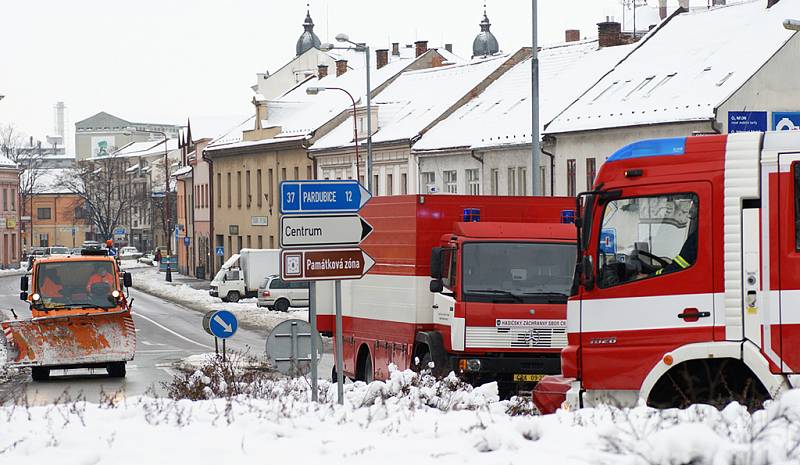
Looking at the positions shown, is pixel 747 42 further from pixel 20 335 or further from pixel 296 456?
pixel 296 456

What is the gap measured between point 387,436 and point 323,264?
4.31 metres

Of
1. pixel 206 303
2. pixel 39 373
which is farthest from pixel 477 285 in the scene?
pixel 206 303

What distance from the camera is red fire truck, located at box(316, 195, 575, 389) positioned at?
1808 cm

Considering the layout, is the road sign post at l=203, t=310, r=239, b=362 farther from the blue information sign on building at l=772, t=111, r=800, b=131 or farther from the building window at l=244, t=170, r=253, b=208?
the building window at l=244, t=170, r=253, b=208

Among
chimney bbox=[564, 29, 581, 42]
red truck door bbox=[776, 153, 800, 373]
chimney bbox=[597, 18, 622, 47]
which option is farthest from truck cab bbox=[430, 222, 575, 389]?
chimney bbox=[564, 29, 581, 42]

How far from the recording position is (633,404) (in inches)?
486

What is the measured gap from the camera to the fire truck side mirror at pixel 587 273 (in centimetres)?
1277

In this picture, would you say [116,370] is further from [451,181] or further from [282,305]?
[282,305]

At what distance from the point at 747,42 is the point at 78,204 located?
402ft

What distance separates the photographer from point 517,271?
18422 mm

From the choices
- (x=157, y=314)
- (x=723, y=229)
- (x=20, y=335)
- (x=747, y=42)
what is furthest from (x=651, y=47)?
(x=723, y=229)

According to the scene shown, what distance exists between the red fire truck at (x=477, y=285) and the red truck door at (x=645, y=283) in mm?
5210

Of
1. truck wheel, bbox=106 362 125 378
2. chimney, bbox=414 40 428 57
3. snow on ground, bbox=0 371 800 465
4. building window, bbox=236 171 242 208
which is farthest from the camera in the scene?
building window, bbox=236 171 242 208

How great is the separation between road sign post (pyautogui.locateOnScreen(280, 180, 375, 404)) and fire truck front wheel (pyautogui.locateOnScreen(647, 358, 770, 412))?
10.2 ft
